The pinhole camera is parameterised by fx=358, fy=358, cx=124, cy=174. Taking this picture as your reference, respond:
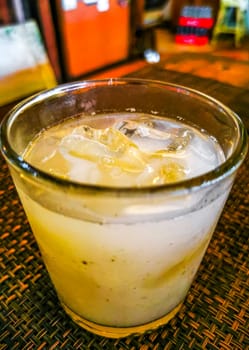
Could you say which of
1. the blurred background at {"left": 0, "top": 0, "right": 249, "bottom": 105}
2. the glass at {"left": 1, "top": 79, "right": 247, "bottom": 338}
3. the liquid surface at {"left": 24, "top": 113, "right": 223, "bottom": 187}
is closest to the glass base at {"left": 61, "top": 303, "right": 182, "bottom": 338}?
the glass at {"left": 1, "top": 79, "right": 247, "bottom": 338}

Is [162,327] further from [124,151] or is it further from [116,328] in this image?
[124,151]

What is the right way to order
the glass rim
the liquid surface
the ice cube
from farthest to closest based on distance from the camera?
1. the ice cube
2. the liquid surface
3. the glass rim

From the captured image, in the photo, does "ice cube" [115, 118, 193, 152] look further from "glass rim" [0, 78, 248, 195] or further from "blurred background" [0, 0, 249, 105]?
"blurred background" [0, 0, 249, 105]

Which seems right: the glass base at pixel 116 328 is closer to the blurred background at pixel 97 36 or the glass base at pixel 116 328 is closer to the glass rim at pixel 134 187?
the glass rim at pixel 134 187

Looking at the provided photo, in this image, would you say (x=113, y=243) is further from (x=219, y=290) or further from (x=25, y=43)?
(x=25, y=43)

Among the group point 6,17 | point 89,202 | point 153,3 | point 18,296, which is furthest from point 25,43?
point 153,3

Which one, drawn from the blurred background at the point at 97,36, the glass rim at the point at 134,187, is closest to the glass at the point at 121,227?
the glass rim at the point at 134,187
